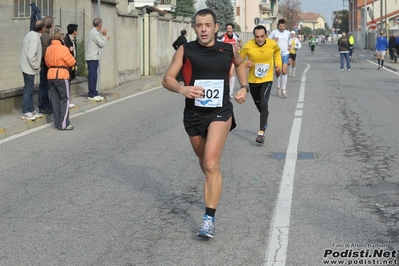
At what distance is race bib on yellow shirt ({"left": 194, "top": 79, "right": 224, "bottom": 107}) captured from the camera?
6.53 metres

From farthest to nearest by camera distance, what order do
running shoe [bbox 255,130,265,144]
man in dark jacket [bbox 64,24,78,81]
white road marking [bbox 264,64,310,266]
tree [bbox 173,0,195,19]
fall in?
tree [bbox 173,0,195,19], man in dark jacket [bbox 64,24,78,81], running shoe [bbox 255,130,265,144], white road marking [bbox 264,64,310,266]

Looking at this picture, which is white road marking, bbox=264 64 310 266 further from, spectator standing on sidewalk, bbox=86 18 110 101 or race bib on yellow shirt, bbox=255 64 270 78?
spectator standing on sidewalk, bbox=86 18 110 101

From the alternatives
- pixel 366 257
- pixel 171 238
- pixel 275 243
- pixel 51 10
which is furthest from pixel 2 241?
pixel 51 10

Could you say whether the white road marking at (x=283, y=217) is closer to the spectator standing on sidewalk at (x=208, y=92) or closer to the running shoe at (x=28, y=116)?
the spectator standing on sidewalk at (x=208, y=92)

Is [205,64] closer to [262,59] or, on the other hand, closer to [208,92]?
[208,92]

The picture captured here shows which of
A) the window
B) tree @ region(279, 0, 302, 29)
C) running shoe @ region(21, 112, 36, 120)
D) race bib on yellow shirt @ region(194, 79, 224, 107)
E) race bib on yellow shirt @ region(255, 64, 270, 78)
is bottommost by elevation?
running shoe @ region(21, 112, 36, 120)

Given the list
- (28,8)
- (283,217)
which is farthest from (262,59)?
(28,8)

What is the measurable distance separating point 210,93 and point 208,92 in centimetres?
2

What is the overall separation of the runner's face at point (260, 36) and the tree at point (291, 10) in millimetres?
130312

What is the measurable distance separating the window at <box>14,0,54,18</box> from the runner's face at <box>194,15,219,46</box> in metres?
11.2

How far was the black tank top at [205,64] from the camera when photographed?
656 centimetres

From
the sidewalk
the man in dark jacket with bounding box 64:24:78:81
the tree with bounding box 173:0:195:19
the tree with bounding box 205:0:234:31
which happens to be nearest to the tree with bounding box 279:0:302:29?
the tree with bounding box 205:0:234:31

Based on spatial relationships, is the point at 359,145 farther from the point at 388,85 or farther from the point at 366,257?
the point at 388,85

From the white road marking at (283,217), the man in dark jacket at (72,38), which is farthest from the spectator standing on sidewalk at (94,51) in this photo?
the white road marking at (283,217)
